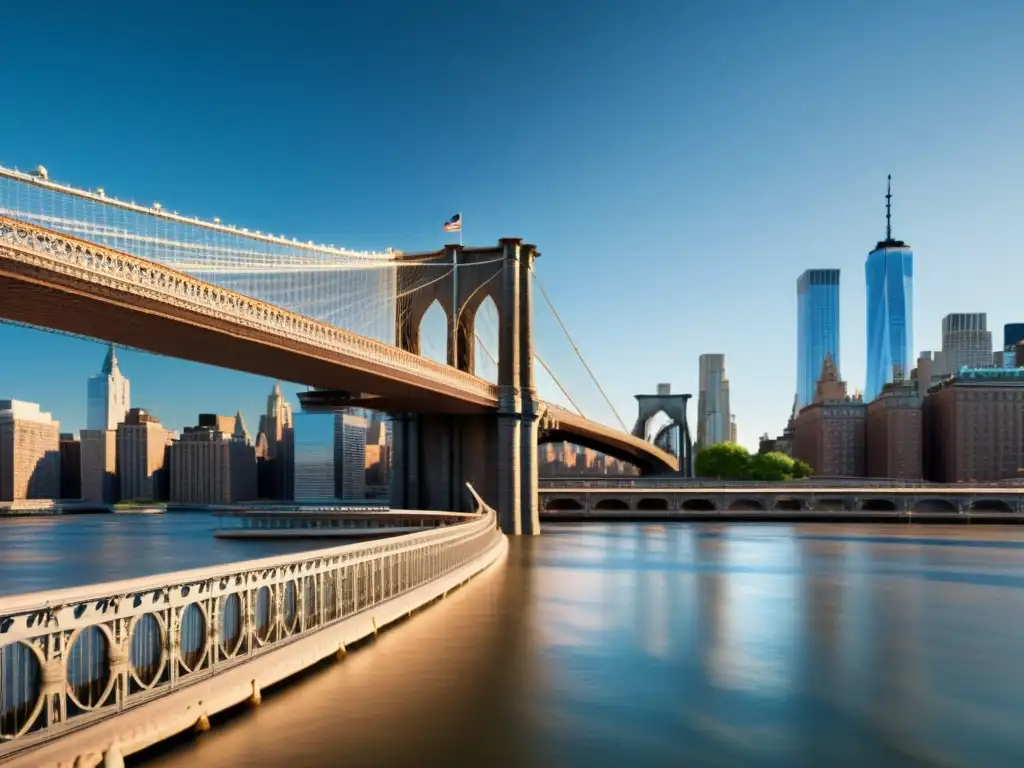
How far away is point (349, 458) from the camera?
7525 inches

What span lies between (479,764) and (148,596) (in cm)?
332

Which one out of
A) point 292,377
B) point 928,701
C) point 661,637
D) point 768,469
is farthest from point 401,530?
point 768,469

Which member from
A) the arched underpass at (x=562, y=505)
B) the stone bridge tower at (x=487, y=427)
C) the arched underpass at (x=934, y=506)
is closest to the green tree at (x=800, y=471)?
the arched underpass at (x=934, y=506)

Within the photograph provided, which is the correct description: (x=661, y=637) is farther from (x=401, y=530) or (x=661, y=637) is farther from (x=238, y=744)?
(x=401, y=530)

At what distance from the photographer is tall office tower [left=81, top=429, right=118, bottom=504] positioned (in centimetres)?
18762

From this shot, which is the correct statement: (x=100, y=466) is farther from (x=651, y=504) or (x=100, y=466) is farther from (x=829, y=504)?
(x=829, y=504)

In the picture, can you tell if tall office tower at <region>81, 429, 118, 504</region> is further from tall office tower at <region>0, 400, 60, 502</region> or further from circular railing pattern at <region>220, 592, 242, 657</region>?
circular railing pattern at <region>220, 592, 242, 657</region>

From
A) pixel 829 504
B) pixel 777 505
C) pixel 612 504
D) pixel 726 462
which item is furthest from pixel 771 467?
pixel 612 504

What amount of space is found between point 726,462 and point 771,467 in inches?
257

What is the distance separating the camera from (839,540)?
163ft

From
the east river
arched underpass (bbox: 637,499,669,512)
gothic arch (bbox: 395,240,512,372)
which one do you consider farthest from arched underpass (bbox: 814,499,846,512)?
the east river

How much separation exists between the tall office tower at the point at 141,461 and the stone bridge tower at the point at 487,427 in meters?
154

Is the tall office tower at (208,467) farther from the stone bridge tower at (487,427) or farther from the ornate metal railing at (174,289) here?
the ornate metal railing at (174,289)

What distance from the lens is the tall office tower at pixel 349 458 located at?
187 m
